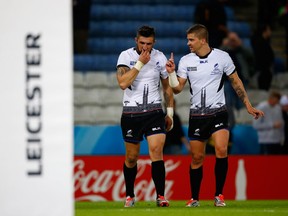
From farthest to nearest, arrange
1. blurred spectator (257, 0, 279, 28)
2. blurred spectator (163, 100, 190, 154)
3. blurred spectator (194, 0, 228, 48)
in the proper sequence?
blurred spectator (257, 0, 279, 28) < blurred spectator (194, 0, 228, 48) < blurred spectator (163, 100, 190, 154)

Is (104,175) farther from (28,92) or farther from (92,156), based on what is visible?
(28,92)

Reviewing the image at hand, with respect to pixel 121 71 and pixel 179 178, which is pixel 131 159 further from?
pixel 179 178

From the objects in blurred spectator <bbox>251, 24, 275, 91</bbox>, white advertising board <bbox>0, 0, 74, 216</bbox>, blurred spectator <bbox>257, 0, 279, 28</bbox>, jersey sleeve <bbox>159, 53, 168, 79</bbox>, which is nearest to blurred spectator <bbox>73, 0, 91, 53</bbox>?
blurred spectator <bbox>251, 24, 275, 91</bbox>

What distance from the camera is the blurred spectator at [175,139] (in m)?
16.4

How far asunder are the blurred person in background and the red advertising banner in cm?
431

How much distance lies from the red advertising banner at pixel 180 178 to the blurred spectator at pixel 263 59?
287cm

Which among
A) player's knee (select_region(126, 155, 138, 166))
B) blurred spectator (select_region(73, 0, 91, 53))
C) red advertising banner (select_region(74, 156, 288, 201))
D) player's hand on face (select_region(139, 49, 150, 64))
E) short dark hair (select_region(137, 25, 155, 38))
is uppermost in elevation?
blurred spectator (select_region(73, 0, 91, 53))

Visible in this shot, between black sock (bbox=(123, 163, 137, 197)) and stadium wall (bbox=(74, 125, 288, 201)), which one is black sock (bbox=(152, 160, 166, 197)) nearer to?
black sock (bbox=(123, 163, 137, 197))

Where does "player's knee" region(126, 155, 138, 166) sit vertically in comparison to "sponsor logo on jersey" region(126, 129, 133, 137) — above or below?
below

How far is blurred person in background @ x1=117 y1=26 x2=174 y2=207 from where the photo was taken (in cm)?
1123

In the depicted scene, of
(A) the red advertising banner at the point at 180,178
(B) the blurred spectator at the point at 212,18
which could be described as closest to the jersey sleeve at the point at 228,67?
(A) the red advertising banner at the point at 180,178

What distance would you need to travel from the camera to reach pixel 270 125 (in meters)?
17.2

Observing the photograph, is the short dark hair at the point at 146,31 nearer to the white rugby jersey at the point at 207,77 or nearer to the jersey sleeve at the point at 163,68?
the jersey sleeve at the point at 163,68

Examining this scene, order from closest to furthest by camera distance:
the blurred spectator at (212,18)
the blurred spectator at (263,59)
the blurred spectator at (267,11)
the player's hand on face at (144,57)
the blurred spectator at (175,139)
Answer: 1. the player's hand on face at (144,57)
2. the blurred spectator at (175,139)
3. the blurred spectator at (212,18)
4. the blurred spectator at (263,59)
5. the blurred spectator at (267,11)
